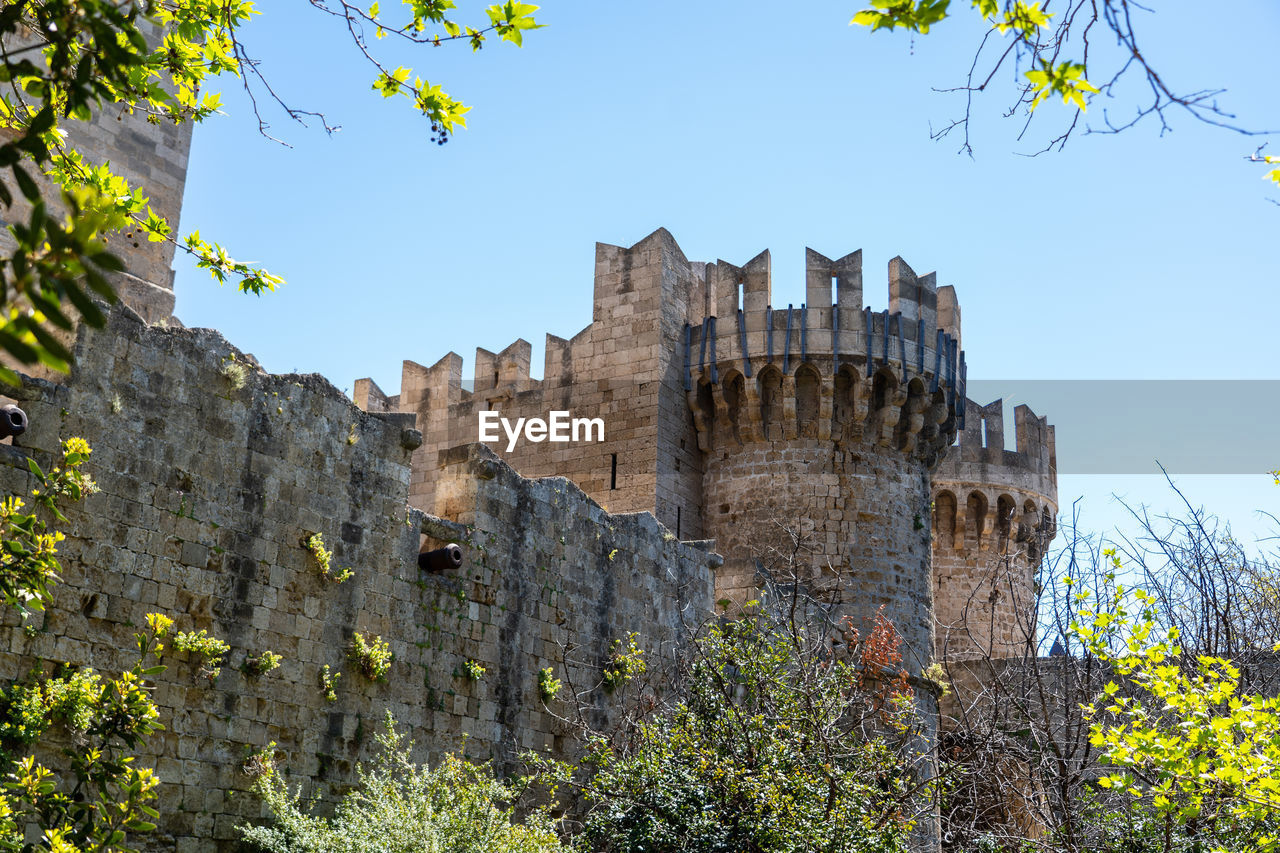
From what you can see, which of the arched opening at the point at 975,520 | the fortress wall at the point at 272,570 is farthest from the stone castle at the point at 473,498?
the arched opening at the point at 975,520

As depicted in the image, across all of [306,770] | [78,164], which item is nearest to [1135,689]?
[306,770]

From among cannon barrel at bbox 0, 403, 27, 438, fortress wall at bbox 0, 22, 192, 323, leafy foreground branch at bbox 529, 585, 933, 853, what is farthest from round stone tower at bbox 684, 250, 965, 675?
cannon barrel at bbox 0, 403, 27, 438

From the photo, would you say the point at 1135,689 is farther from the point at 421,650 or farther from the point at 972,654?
the point at 421,650

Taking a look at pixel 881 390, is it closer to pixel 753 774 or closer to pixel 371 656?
pixel 753 774

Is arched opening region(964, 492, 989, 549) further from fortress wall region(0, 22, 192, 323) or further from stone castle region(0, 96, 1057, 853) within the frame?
fortress wall region(0, 22, 192, 323)

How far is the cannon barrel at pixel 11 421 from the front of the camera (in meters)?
6.90

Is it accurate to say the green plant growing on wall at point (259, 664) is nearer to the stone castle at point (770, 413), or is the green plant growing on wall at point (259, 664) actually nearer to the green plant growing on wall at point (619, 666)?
the green plant growing on wall at point (619, 666)

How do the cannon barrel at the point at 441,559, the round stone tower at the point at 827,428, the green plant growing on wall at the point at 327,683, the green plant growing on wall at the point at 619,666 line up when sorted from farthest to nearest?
the round stone tower at the point at 827,428 < the green plant growing on wall at the point at 619,666 < the cannon barrel at the point at 441,559 < the green plant growing on wall at the point at 327,683

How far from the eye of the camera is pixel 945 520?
2373 cm

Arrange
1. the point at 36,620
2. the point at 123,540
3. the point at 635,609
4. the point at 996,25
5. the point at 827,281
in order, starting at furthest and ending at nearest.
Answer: the point at 827,281 < the point at 635,609 < the point at 123,540 < the point at 36,620 < the point at 996,25

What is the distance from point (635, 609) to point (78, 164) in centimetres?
735

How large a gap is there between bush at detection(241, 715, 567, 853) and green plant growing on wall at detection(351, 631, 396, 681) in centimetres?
38

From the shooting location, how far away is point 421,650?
378 inches

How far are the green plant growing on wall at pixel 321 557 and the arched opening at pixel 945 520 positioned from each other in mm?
16660
